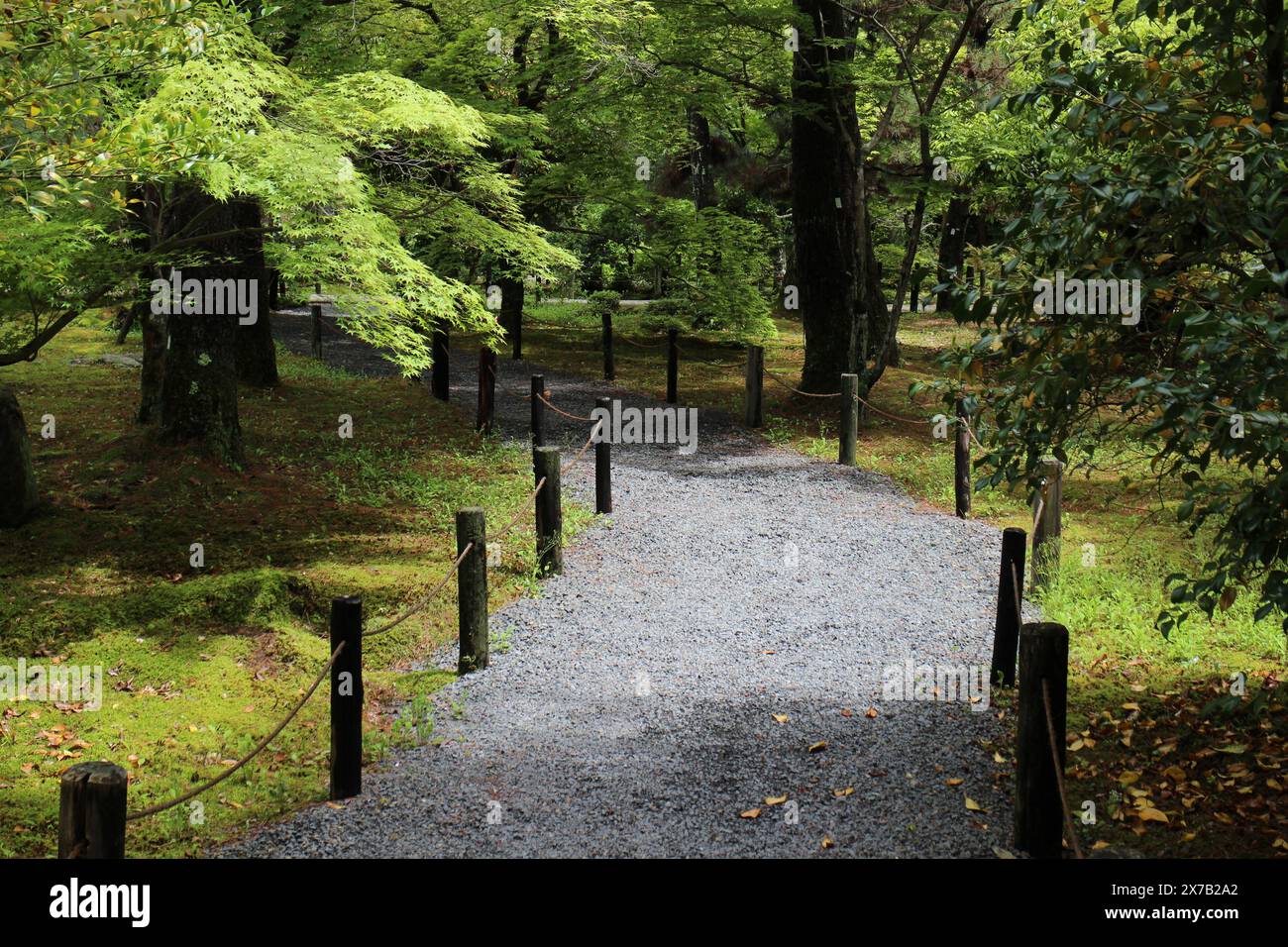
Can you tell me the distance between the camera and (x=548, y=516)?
30.9ft

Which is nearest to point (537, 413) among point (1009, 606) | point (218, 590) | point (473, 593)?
point (218, 590)

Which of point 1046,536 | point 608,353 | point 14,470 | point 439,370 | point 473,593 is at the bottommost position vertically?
point 473,593

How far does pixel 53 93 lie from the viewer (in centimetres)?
618

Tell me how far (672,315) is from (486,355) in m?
5.90

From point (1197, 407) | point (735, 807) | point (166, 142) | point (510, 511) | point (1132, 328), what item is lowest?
point (735, 807)

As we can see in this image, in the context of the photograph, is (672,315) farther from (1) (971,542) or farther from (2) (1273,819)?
(2) (1273,819)

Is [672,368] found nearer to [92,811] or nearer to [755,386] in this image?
[755,386]

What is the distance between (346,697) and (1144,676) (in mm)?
5094

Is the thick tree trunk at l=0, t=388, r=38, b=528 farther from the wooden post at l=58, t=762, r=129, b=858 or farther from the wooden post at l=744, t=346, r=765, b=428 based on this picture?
the wooden post at l=744, t=346, r=765, b=428

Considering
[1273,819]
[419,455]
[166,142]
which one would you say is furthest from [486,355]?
[1273,819]

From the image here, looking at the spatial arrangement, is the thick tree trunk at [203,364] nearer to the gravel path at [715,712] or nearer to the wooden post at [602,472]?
the wooden post at [602,472]

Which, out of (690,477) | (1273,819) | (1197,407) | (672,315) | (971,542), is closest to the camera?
(1197,407)

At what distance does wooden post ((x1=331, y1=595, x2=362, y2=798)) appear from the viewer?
5574mm

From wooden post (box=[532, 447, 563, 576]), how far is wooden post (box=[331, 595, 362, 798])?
3787 mm
